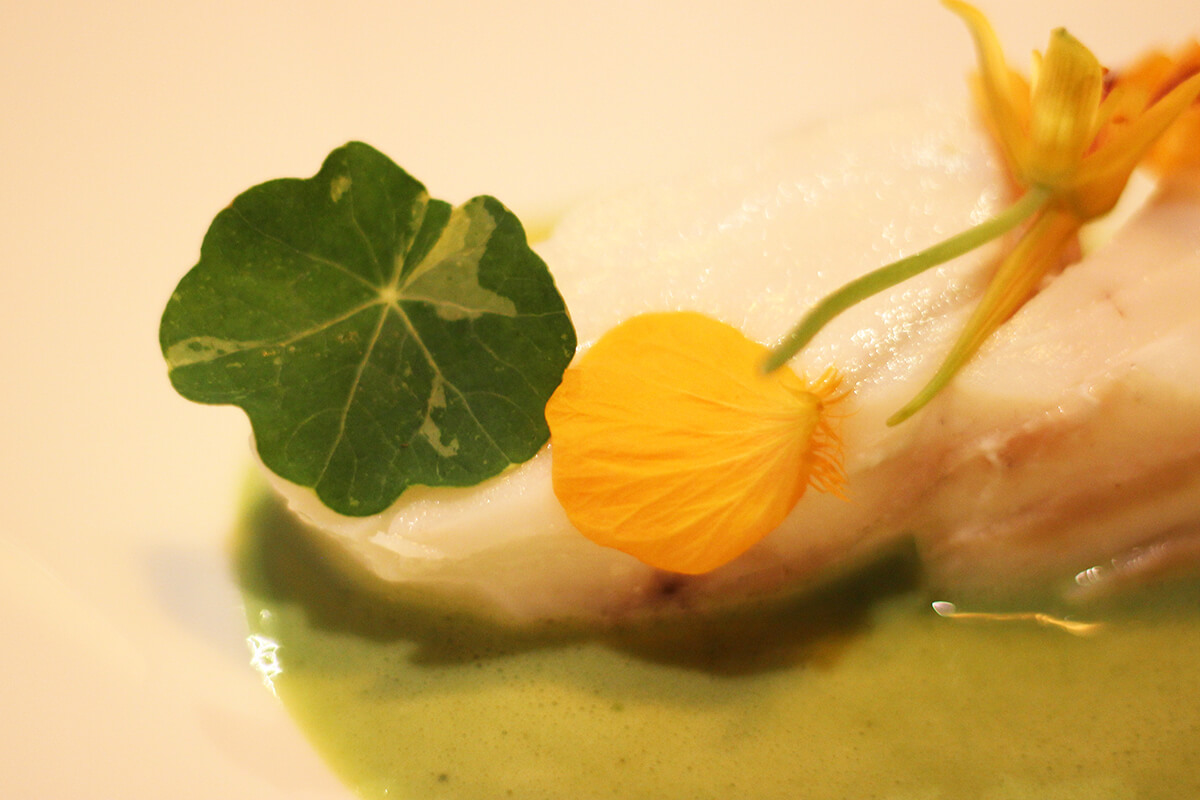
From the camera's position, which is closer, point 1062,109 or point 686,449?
point 686,449

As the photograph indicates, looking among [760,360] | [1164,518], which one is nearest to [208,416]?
[760,360]

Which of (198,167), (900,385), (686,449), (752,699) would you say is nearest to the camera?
(686,449)

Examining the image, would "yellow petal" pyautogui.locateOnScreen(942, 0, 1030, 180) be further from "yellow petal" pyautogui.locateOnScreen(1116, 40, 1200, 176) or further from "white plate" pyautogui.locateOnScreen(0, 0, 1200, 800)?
"white plate" pyautogui.locateOnScreen(0, 0, 1200, 800)

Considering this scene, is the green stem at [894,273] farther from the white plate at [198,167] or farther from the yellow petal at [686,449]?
the white plate at [198,167]

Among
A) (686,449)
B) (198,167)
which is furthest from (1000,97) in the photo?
(198,167)

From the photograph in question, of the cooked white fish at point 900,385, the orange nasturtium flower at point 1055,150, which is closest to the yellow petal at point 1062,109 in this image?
the orange nasturtium flower at point 1055,150

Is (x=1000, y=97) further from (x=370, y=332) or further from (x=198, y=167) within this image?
(x=198, y=167)
